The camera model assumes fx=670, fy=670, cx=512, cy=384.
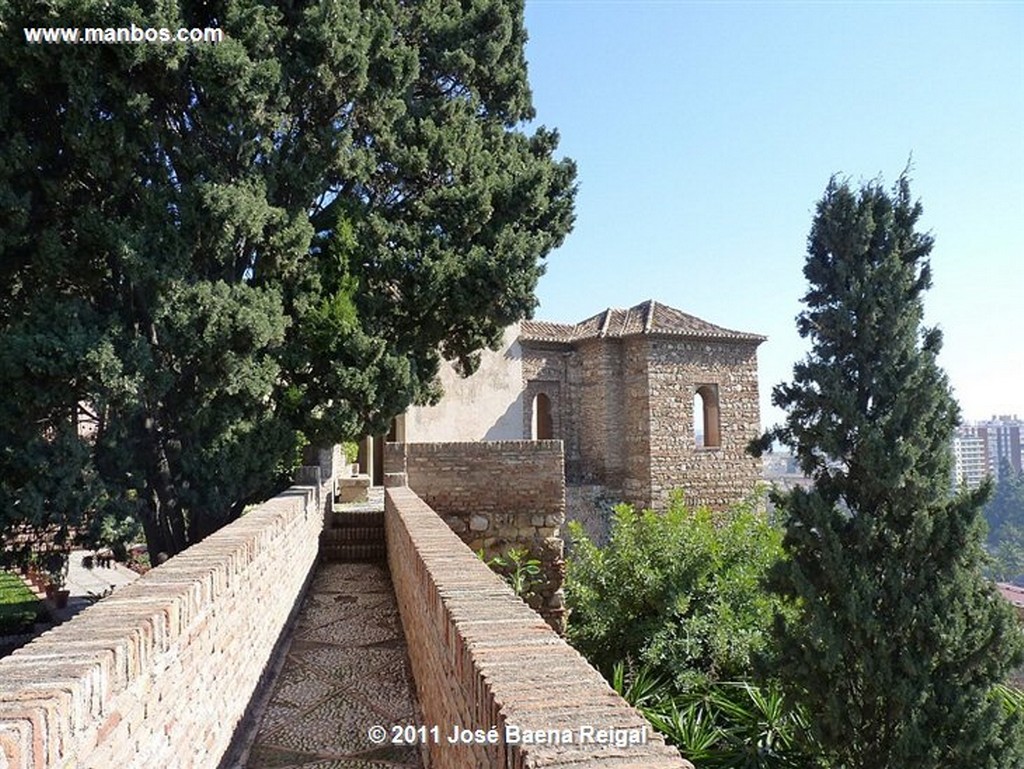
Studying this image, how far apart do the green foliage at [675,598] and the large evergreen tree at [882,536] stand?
104 cm

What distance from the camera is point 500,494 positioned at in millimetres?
9961

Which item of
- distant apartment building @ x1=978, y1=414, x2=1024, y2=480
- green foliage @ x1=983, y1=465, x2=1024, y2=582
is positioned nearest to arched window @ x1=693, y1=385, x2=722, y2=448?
green foliage @ x1=983, y1=465, x2=1024, y2=582

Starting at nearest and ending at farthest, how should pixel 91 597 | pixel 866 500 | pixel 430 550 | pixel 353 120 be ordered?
pixel 430 550
pixel 866 500
pixel 353 120
pixel 91 597

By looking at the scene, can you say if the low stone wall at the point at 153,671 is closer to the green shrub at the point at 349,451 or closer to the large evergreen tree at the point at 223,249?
the large evergreen tree at the point at 223,249

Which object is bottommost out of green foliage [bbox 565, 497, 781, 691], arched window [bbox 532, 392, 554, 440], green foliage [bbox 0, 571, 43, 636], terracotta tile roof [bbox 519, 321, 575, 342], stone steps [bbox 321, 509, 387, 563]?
green foliage [bbox 0, 571, 43, 636]

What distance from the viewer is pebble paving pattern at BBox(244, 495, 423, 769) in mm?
3680

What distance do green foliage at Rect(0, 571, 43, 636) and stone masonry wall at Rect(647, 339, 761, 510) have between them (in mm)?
12717

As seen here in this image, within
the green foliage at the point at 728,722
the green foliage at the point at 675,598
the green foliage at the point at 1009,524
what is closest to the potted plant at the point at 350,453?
the green foliage at the point at 675,598

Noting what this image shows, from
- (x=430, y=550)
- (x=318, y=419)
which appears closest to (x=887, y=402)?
(x=430, y=550)

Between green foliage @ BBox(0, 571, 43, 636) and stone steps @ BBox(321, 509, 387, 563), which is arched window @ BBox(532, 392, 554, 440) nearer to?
stone steps @ BBox(321, 509, 387, 563)

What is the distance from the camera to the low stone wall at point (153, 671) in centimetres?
179

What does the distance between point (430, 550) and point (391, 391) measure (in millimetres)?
5691

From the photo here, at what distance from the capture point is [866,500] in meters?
7.08

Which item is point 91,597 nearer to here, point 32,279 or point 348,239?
point 32,279
